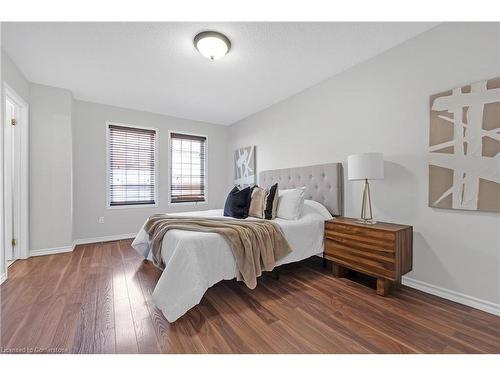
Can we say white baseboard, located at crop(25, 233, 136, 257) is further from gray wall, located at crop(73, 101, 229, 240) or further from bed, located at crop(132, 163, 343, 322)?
bed, located at crop(132, 163, 343, 322)

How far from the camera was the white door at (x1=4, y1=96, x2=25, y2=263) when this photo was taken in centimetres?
288

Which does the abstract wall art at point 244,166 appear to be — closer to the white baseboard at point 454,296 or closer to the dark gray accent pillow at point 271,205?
the dark gray accent pillow at point 271,205

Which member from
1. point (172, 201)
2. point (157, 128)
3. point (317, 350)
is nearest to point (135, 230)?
point (172, 201)

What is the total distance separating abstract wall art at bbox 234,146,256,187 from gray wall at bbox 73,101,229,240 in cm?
139

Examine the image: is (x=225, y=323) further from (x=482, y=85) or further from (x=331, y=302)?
(x=482, y=85)

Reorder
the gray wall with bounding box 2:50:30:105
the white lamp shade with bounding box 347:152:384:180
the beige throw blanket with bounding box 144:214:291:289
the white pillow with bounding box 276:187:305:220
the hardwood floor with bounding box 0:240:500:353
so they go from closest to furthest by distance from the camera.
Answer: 1. the hardwood floor with bounding box 0:240:500:353
2. the beige throw blanket with bounding box 144:214:291:289
3. the white lamp shade with bounding box 347:152:384:180
4. the gray wall with bounding box 2:50:30:105
5. the white pillow with bounding box 276:187:305:220

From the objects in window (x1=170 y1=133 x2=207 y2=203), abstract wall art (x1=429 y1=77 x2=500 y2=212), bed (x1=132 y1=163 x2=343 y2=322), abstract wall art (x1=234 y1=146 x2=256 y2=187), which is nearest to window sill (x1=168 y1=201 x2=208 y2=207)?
window (x1=170 y1=133 x2=207 y2=203)

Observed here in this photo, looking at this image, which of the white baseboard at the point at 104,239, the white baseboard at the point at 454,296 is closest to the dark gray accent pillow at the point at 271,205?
the white baseboard at the point at 454,296

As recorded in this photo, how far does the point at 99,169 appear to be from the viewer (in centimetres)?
415

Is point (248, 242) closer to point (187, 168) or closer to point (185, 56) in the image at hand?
point (185, 56)

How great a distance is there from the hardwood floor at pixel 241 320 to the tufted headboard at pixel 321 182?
0.98 meters

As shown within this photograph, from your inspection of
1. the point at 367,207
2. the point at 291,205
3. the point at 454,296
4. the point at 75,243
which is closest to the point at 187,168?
the point at 75,243

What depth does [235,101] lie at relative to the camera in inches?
157

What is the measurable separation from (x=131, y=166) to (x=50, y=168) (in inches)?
49.4
